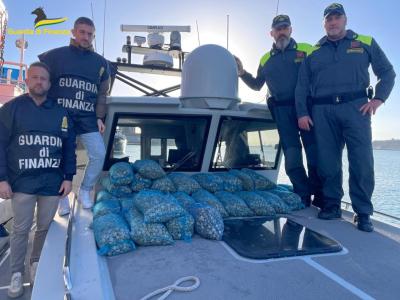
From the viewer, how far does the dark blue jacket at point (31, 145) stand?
2.49 m

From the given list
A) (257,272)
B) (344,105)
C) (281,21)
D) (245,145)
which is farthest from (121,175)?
(281,21)

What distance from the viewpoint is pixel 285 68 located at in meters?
3.99

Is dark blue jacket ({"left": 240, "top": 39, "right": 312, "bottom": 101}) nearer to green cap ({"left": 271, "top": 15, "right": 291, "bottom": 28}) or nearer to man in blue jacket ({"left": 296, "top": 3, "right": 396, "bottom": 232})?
green cap ({"left": 271, "top": 15, "right": 291, "bottom": 28})

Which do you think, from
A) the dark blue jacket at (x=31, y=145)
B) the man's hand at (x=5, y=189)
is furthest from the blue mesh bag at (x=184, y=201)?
the man's hand at (x=5, y=189)

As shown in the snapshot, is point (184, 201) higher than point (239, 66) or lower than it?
lower

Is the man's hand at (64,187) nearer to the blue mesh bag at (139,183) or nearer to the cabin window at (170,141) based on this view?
the blue mesh bag at (139,183)

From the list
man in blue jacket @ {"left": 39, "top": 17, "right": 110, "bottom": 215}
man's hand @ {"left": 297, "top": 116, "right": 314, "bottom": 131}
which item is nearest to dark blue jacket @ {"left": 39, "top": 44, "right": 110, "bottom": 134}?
man in blue jacket @ {"left": 39, "top": 17, "right": 110, "bottom": 215}

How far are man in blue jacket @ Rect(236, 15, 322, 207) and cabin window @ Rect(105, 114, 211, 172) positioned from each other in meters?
0.93

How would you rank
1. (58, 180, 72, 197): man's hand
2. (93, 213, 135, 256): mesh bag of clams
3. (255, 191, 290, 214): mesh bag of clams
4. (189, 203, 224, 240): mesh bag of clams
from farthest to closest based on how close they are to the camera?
(255, 191, 290, 214): mesh bag of clams, (58, 180, 72, 197): man's hand, (189, 203, 224, 240): mesh bag of clams, (93, 213, 135, 256): mesh bag of clams

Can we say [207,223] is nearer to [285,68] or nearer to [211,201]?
[211,201]

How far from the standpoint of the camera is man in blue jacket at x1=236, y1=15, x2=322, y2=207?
3.95 metres

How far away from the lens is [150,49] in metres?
5.99

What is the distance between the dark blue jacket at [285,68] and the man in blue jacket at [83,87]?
2.01m

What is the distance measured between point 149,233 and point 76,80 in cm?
173
